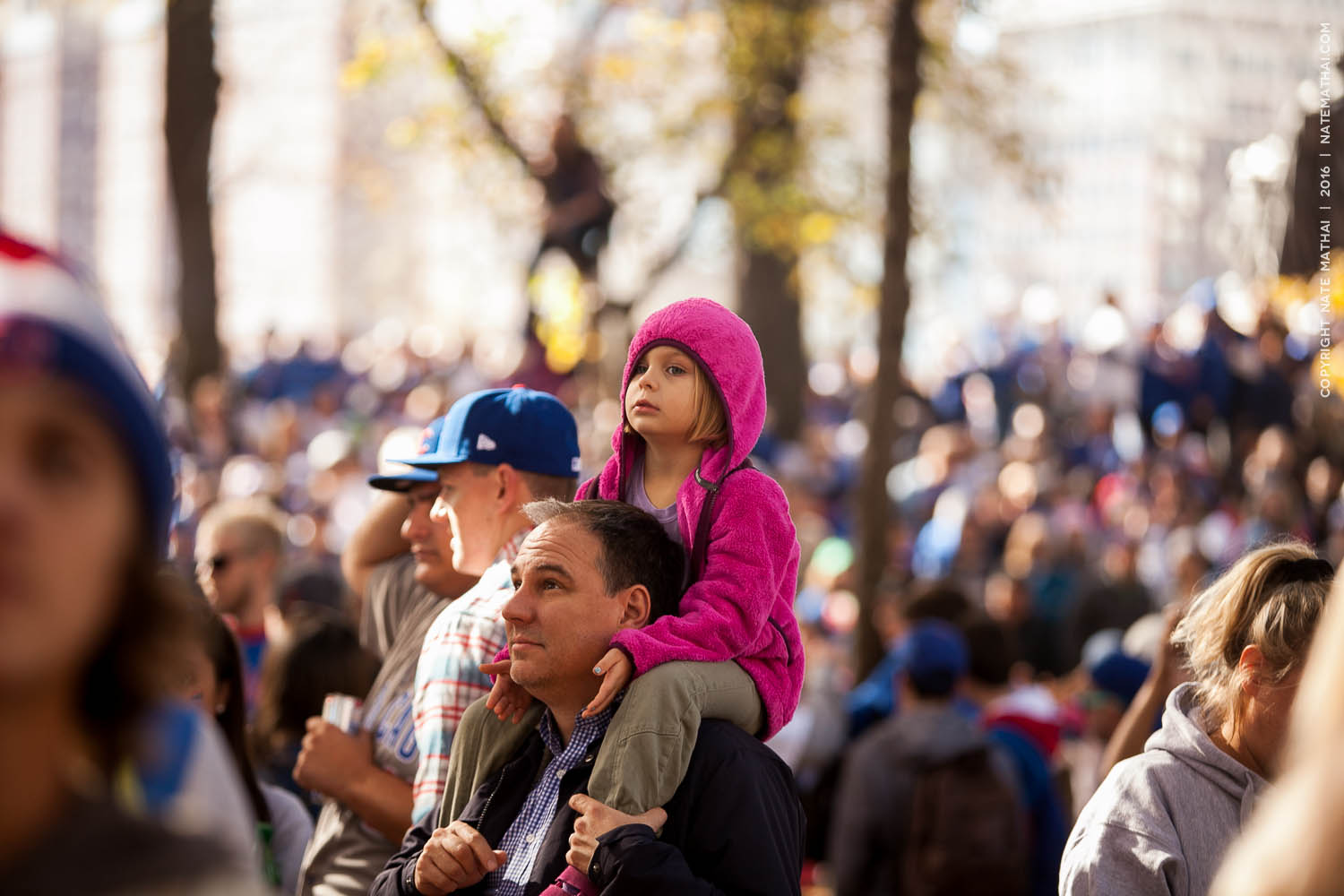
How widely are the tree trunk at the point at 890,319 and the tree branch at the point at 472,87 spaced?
172 inches

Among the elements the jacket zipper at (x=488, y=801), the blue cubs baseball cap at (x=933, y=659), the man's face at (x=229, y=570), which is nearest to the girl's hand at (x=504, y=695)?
the jacket zipper at (x=488, y=801)

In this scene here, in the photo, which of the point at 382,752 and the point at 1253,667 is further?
the point at 382,752

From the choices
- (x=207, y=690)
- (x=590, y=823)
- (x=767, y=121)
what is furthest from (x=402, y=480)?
(x=767, y=121)

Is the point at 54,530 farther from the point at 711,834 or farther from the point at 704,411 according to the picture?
the point at 704,411

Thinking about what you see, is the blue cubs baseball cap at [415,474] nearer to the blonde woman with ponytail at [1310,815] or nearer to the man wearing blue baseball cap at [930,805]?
the man wearing blue baseball cap at [930,805]

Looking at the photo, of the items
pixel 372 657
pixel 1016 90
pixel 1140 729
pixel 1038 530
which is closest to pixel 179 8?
pixel 1016 90

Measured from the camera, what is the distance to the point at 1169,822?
3.13m

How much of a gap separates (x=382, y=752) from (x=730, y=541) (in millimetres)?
1186

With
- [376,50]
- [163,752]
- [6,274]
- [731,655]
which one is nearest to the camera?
[6,274]

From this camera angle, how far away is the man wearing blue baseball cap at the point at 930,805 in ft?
18.3

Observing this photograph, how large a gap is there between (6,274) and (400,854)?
2.19 meters

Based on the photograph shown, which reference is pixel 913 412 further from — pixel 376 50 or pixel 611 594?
pixel 611 594

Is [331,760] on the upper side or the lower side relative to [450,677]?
lower

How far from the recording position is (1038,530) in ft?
39.2
